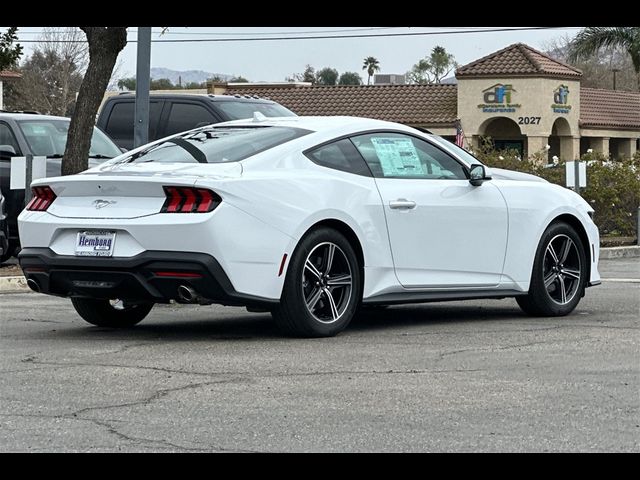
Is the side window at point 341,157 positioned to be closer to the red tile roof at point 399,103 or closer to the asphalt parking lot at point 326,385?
the asphalt parking lot at point 326,385

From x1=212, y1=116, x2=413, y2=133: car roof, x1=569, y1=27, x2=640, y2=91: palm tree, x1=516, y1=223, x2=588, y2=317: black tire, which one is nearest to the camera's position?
x1=212, y1=116, x2=413, y2=133: car roof

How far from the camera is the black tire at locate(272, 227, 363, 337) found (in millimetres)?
9320

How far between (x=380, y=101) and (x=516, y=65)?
5.66m

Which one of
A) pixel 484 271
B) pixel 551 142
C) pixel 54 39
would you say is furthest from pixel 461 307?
pixel 54 39

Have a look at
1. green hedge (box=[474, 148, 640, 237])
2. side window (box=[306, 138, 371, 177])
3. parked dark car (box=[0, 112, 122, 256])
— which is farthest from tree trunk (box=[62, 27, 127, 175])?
green hedge (box=[474, 148, 640, 237])

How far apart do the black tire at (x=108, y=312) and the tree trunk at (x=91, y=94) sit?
6.26 m

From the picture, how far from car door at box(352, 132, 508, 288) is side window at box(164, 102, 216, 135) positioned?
8.40 meters

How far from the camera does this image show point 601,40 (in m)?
56.7

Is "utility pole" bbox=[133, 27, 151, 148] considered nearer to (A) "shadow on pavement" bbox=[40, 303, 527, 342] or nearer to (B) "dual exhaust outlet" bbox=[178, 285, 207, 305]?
(A) "shadow on pavement" bbox=[40, 303, 527, 342]
